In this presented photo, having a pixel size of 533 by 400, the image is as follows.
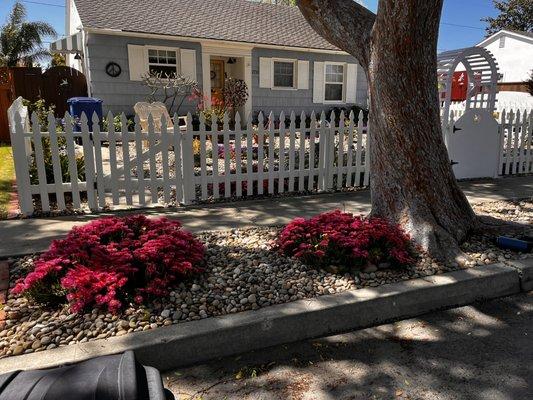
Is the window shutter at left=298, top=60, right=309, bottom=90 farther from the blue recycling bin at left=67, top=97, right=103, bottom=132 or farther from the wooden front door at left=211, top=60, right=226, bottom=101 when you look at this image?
the blue recycling bin at left=67, top=97, right=103, bottom=132

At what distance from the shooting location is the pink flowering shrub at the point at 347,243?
149 inches

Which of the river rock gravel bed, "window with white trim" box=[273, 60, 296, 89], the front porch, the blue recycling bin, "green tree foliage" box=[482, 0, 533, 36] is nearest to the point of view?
the river rock gravel bed

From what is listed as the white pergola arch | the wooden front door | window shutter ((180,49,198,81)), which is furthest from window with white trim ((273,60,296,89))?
the white pergola arch

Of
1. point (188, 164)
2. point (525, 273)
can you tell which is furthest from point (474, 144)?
point (188, 164)

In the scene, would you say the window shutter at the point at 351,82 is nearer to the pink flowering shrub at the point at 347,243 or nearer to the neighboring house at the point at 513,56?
the neighboring house at the point at 513,56

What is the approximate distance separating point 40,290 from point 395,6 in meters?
3.74

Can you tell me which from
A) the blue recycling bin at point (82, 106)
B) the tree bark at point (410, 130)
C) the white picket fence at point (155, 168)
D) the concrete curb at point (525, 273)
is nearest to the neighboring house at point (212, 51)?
the blue recycling bin at point (82, 106)

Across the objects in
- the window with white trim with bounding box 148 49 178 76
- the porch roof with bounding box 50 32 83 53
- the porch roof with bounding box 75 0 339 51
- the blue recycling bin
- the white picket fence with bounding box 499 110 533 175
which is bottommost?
the white picket fence with bounding box 499 110 533 175

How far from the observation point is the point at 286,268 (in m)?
3.80

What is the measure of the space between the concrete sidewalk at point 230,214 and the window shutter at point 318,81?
976cm

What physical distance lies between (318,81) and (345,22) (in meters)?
12.0

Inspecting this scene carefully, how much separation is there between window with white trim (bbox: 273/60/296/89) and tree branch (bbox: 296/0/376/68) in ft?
36.5

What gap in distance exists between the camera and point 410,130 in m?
4.16

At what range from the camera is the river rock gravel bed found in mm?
2818
